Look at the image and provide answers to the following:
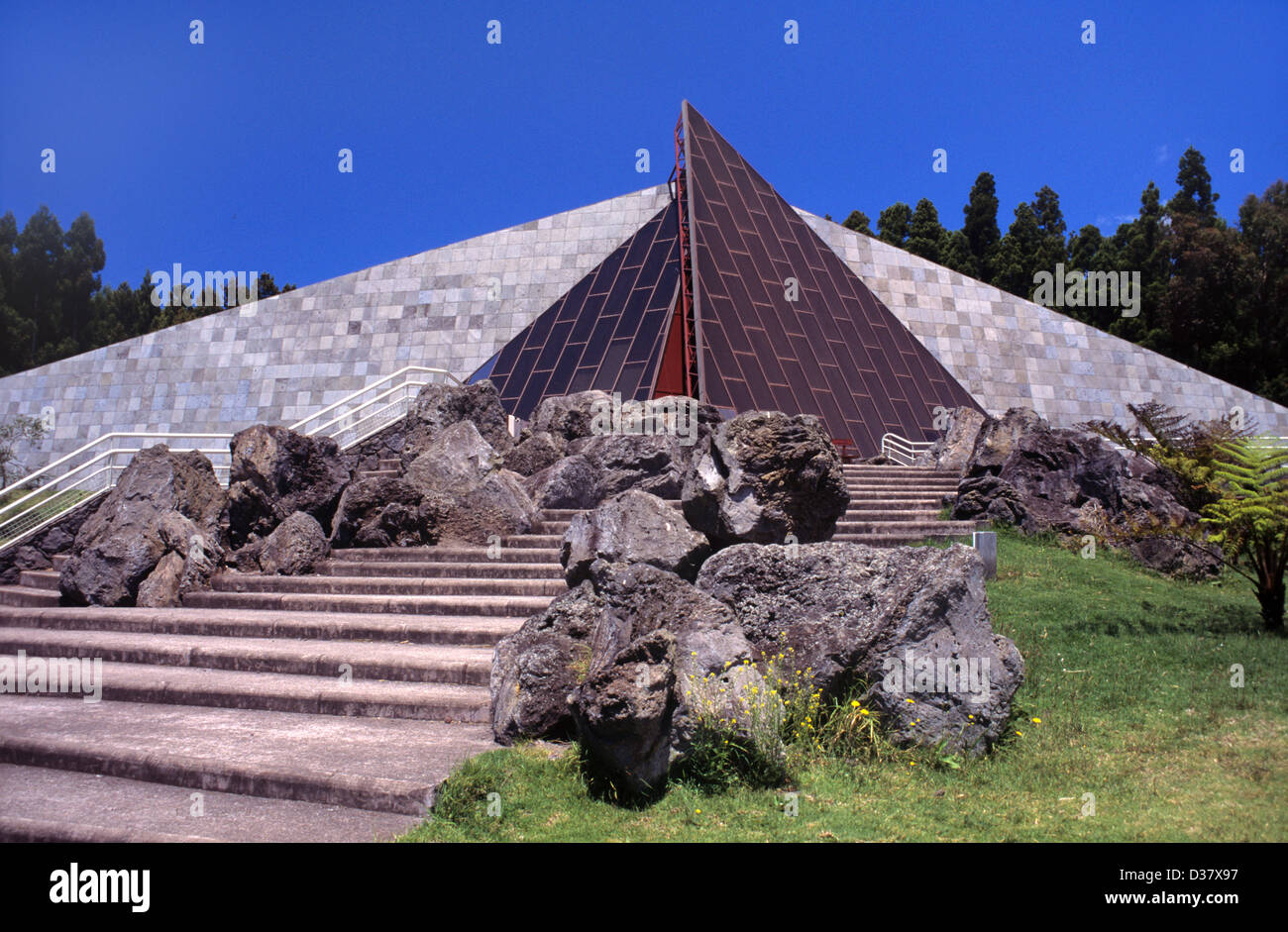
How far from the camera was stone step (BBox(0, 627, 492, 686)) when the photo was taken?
21.3 feet

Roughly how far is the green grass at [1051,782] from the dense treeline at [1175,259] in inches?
1112

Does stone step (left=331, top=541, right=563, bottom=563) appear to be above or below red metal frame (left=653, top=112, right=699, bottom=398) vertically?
below

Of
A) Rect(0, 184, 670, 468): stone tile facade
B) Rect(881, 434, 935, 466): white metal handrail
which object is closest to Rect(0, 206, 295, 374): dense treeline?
Rect(0, 184, 670, 468): stone tile facade

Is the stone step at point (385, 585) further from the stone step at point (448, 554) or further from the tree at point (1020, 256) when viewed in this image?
the tree at point (1020, 256)

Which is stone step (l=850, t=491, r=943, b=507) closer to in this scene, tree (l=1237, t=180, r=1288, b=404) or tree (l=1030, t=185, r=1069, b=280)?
tree (l=1237, t=180, r=1288, b=404)

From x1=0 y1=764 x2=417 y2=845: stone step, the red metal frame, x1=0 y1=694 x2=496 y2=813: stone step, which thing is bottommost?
x1=0 y1=764 x2=417 y2=845: stone step

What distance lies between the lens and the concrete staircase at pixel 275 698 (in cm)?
436

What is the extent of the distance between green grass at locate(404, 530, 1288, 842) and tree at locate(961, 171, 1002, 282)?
4068 cm

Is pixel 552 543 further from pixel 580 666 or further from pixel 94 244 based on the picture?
pixel 94 244

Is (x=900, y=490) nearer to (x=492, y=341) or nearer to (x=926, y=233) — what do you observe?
(x=492, y=341)

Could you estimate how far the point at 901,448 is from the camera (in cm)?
1855

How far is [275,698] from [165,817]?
1.81 meters

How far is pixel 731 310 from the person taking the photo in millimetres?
18594
